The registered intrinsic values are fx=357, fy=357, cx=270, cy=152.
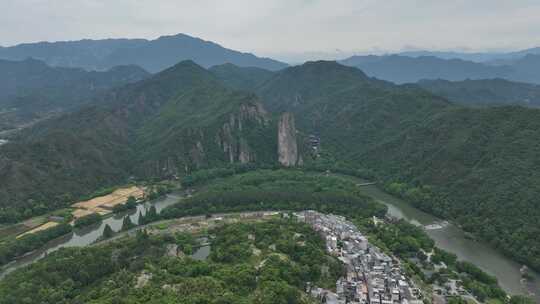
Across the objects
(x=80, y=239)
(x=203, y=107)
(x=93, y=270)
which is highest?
(x=203, y=107)

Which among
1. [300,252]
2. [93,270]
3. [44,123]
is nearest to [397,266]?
[300,252]

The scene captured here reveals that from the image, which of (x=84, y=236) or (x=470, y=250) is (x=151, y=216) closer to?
(x=84, y=236)

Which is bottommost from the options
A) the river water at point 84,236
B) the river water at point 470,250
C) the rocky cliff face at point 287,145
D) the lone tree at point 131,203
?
the river water at point 470,250

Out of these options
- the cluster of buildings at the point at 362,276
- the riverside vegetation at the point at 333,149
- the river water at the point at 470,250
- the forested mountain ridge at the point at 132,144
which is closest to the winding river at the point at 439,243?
the river water at the point at 470,250

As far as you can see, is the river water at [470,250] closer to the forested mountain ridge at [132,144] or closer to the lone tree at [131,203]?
the forested mountain ridge at [132,144]

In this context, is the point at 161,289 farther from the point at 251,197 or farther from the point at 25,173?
the point at 25,173

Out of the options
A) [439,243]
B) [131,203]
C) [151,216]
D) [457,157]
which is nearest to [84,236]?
[151,216]
